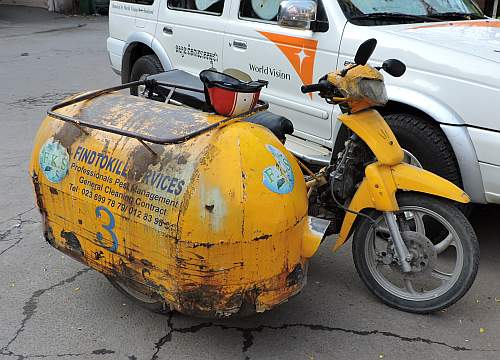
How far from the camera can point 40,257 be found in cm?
408

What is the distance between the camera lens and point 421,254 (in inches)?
128

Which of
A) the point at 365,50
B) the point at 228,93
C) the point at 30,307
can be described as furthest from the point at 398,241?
the point at 30,307

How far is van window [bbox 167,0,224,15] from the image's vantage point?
5.40 metres

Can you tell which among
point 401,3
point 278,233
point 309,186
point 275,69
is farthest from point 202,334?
point 401,3

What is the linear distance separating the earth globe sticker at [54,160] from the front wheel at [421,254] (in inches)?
67.7

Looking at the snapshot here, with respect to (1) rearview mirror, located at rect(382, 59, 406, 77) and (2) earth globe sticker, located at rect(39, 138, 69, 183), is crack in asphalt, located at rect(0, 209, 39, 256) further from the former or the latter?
(1) rearview mirror, located at rect(382, 59, 406, 77)

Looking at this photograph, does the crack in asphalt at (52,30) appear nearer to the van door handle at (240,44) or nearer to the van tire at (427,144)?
the van door handle at (240,44)

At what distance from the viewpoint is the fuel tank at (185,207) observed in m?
2.68

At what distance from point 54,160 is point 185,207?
0.96 meters

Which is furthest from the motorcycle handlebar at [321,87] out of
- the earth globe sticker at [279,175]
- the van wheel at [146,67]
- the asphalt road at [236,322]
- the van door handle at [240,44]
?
the van wheel at [146,67]

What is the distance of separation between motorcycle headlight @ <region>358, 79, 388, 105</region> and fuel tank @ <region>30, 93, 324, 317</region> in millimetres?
548

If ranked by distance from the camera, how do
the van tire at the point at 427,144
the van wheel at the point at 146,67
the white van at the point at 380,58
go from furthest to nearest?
the van wheel at the point at 146,67 → the van tire at the point at 427,144 → the white van at the point at 380,58

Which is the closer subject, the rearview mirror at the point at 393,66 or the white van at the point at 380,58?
the rearview mirror at the point at 393,66

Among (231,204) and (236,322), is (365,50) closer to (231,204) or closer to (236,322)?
(231,204)
